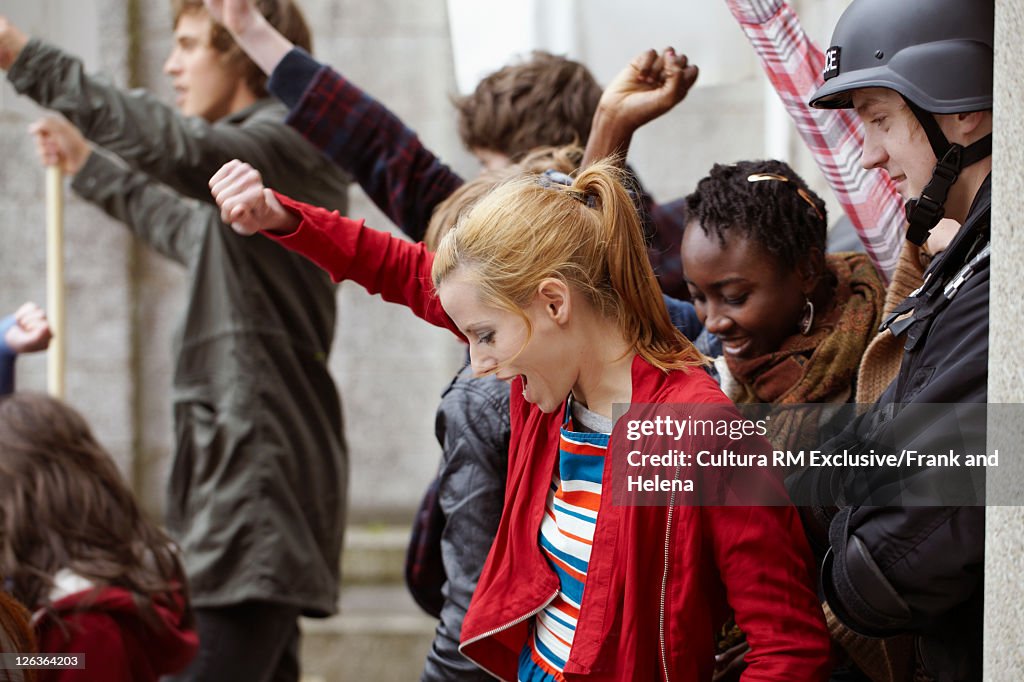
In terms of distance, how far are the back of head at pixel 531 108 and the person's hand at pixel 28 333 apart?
1097 millimetres

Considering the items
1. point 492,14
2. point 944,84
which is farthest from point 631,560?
point 492,14

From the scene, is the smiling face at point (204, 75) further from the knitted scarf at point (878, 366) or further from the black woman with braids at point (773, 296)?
the knitted scarf at point (878, 366)

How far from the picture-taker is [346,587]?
5086 millimetres

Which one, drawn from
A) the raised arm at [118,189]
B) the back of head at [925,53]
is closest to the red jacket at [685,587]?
the back of head at [925,53]

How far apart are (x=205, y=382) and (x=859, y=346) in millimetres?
2005

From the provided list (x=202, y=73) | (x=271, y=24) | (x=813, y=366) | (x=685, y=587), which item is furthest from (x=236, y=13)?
(x=685, y=587)

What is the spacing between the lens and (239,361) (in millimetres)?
3389

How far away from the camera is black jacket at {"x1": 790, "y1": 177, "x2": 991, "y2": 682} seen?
1.50 m

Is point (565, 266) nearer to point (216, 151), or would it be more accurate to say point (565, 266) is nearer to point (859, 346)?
point (859, 346)

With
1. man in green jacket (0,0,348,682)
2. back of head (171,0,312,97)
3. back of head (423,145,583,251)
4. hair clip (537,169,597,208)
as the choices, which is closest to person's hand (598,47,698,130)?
back of head (423,145,583,251)

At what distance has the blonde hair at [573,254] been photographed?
5.53 ft

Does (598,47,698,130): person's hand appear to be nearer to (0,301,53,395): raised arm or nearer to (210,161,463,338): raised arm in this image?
(210,161,463,338): raised arm

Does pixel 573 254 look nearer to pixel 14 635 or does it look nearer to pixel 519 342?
pixel 519 342

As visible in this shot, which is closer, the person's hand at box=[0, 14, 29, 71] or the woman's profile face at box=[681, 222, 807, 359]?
the woman's profile face at box=[681, 222, 807, 359]
